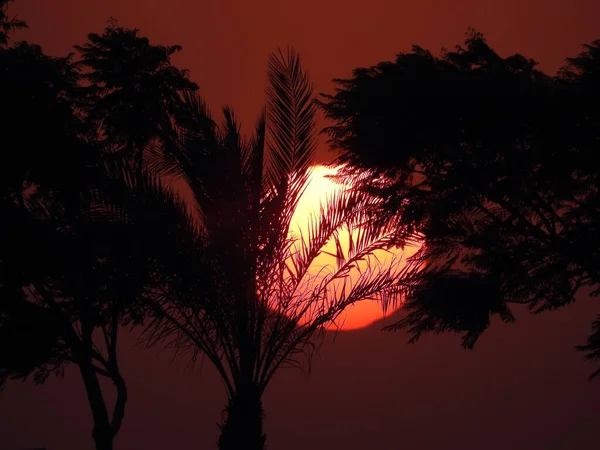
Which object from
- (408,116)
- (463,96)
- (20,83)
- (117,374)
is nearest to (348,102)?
(408,116)

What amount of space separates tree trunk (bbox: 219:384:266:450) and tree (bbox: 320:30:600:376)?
10.3ft

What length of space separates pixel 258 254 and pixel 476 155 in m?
5.30

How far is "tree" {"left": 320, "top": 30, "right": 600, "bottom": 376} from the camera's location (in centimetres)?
1222

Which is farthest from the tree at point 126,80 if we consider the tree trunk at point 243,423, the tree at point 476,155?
the tree trunk at point 243,423

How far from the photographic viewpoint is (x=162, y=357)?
26.8 meters

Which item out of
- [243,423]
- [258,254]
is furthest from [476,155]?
[243,423]

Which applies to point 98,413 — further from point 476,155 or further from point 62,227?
point 476,155

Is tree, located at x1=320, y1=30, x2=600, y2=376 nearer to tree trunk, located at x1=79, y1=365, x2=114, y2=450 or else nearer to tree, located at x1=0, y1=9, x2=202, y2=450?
tree, located at x1=0, y1=9, x2=202, y2=450

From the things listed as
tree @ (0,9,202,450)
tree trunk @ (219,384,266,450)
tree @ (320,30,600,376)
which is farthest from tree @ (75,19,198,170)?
tree trunk @ (219,384,266,450)

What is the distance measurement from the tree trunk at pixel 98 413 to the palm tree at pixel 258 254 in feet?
12.2

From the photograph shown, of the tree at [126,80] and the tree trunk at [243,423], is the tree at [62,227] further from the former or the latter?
the tree trunk at [243,423]

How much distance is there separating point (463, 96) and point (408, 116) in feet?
3.27

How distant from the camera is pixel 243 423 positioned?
33.8 feet

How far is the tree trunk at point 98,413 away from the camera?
13.2 metres
